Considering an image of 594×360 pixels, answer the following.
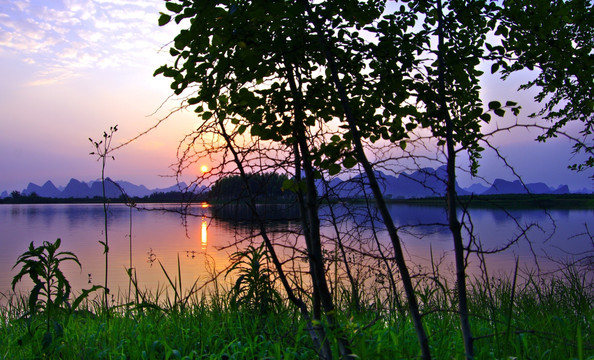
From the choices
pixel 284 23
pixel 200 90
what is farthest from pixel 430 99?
pixel 200 90

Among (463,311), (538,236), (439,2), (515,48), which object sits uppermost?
(439,2)

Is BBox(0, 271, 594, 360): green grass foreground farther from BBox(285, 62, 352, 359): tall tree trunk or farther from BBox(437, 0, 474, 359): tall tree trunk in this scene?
BBox(437, 0, 474, 359): tall tree trunk

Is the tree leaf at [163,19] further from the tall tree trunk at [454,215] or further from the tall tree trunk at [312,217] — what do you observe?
the tall tree trunk at [454,215]

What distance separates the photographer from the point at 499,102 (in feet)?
7.55

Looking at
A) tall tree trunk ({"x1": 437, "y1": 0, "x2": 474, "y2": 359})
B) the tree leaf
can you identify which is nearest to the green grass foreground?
tall tree trunk ({"x1": 437, "y1": 0, "x2": 474, "y2": 359})

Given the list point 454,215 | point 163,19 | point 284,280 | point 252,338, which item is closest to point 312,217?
point 284,280

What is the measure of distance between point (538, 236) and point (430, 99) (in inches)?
862

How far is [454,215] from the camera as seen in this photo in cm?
225

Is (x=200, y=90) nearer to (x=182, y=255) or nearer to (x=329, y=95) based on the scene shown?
(x=329, y=95)

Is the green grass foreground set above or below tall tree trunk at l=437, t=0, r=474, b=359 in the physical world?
below

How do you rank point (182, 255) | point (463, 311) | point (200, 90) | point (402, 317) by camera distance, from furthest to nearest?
point (182, 255), point (402, 317), point (200, 90), point (463, 311)

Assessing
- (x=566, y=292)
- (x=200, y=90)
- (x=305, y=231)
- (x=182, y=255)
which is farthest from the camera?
(x=182, y=255)

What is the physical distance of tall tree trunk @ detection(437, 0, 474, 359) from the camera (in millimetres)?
2199

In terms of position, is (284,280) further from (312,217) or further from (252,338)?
(252,338)
